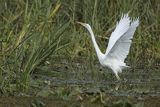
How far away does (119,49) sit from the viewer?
9.67m

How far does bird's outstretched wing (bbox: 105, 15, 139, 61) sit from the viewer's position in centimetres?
929

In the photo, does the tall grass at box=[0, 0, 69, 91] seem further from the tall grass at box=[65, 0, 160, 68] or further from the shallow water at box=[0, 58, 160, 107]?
the tall grass at box=[65, 0, 160, 68]

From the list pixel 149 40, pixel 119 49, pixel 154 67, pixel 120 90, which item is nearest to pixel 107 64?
pixel 119 49

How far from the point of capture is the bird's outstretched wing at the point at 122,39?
9.29m

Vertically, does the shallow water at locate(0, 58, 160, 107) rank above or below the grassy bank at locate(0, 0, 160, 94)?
below

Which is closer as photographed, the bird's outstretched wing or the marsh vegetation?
the marsh vegetation

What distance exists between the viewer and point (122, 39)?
369 inches

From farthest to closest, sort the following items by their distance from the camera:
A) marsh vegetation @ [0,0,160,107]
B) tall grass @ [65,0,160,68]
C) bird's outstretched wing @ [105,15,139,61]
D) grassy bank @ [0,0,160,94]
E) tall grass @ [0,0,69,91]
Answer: tall grass @ [65,0,160,68] < grassy bank @ [0,0,160,94] < bird's outstretched wing @ [105,15,139,61] < tall grass @ [0,0,69,91] < marsh vegetation @ [0,0,160,107]

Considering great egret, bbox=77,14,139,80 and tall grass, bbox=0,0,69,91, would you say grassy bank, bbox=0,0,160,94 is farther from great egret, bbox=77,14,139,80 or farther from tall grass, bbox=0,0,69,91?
great egret, bbox=77,14,139,80

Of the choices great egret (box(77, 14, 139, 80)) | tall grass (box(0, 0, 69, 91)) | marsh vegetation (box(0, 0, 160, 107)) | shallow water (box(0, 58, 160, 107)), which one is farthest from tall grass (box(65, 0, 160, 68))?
great egret (box(77, 14, 139, 80))

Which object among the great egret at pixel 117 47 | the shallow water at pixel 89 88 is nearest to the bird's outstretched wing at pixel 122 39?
the great egret at pixel 117 47

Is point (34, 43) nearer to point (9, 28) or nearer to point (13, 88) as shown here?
point (13, 88)

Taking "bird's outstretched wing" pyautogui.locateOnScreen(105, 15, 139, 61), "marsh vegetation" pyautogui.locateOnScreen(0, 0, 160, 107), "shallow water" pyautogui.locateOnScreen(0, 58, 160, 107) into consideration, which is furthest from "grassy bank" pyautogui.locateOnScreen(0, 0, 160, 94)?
"bird's outstretched wing" pyautogui.locateOnScreen(105, 15, 139, 61)

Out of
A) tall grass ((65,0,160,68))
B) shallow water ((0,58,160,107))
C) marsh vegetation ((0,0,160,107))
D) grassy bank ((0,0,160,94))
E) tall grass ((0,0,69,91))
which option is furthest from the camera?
tall grass ((65,0,160,68))
